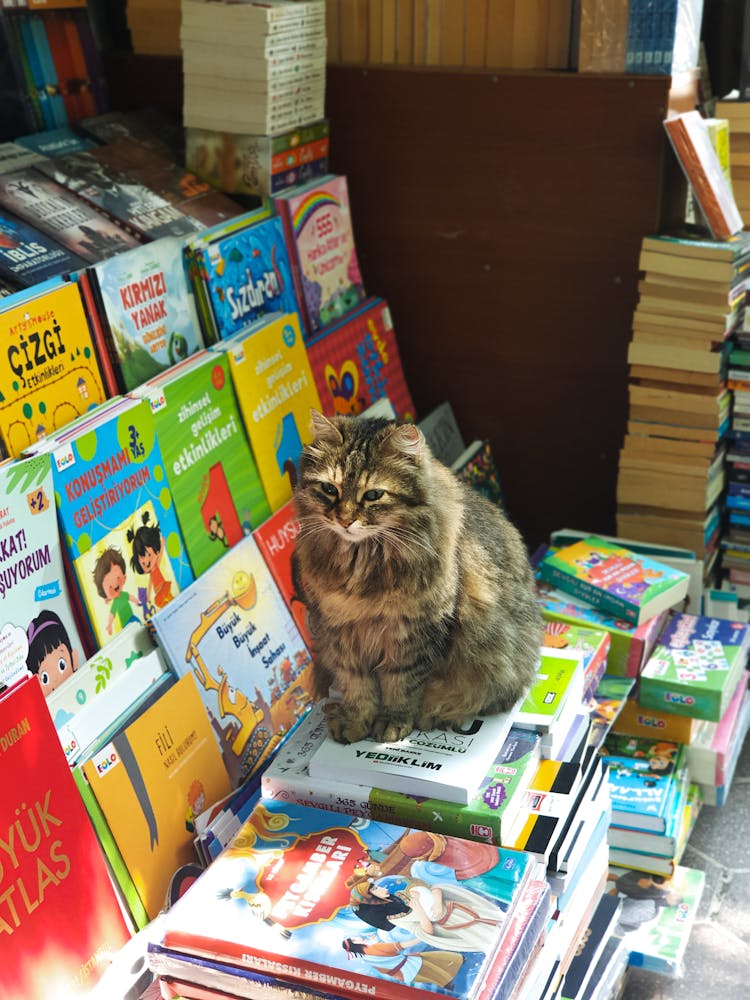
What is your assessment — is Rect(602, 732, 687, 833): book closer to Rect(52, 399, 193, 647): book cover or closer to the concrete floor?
the concrete floor

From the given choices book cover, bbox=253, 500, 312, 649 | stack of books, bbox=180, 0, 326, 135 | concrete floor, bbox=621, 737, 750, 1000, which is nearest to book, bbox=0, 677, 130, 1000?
book cover, bbox=253, 500, 312, 649

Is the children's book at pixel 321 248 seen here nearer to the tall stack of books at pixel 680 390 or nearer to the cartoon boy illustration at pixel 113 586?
the tall stack of books at pixel 680 390

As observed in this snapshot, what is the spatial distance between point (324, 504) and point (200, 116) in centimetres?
133

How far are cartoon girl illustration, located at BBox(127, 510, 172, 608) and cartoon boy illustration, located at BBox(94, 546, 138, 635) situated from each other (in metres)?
0.05

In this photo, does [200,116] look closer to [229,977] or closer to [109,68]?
[109,68]

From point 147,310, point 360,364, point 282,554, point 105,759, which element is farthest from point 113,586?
point 360,364

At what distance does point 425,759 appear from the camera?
70.2 inches

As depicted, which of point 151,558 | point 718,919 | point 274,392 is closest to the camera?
point 151,558

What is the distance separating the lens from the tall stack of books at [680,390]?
2705 mm

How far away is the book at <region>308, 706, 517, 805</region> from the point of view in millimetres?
1732

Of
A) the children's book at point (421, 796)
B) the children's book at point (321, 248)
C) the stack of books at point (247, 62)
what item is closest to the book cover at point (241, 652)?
A: the children's book at point (421, 796)

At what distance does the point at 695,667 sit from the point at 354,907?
1.36m

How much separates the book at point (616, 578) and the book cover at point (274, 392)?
73 centimetres

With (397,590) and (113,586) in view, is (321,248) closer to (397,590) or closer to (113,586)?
(113,586)
